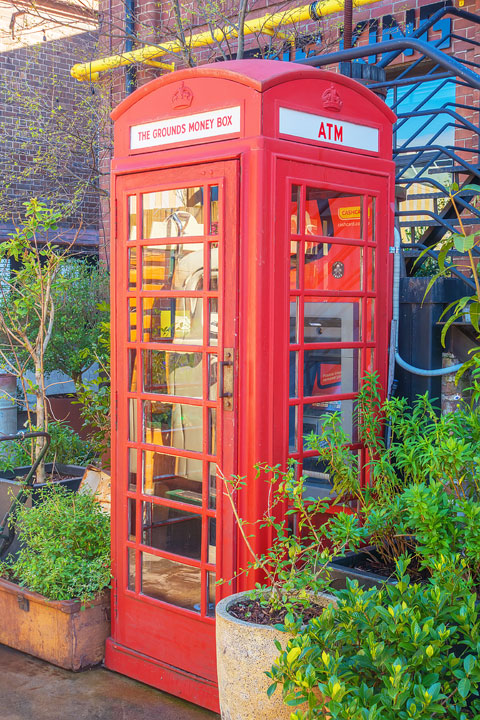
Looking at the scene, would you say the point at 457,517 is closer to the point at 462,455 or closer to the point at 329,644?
the point at 462,455

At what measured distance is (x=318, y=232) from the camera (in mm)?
3971

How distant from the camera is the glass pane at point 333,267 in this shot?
3943mm

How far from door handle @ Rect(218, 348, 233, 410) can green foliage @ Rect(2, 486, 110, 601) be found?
1.39 metres

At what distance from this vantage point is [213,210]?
3.89 metres

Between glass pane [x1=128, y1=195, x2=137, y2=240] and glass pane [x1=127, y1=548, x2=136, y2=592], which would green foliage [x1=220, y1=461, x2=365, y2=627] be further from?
glass pane [x1=128, y1=195, x2=137, y2=240]

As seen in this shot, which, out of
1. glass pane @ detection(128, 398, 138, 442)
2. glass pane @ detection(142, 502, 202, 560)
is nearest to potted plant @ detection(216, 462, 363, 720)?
glass pane @ detection(142, 502, 202, 560)

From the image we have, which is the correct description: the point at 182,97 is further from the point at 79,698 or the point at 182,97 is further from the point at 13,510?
the point at 79,698

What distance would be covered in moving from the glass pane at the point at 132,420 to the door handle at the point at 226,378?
2.22 ft

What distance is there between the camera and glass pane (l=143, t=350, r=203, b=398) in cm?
405

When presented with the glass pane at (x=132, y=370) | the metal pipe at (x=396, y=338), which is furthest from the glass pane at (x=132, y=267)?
the metal pipe at (x=396, y=338)

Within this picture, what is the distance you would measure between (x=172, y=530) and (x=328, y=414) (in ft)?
3.39

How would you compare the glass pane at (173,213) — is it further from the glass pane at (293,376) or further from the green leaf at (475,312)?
the green leaf at (475,312)

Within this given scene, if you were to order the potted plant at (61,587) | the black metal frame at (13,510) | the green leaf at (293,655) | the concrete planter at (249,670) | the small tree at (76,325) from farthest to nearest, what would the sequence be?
the small tree at (76,325) < the black metal frame at (13,510) < the potted plant at (61,587) < the concrete planter at (249,670) < the green leaf at (293,655)

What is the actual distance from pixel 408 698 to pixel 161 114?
296cm
